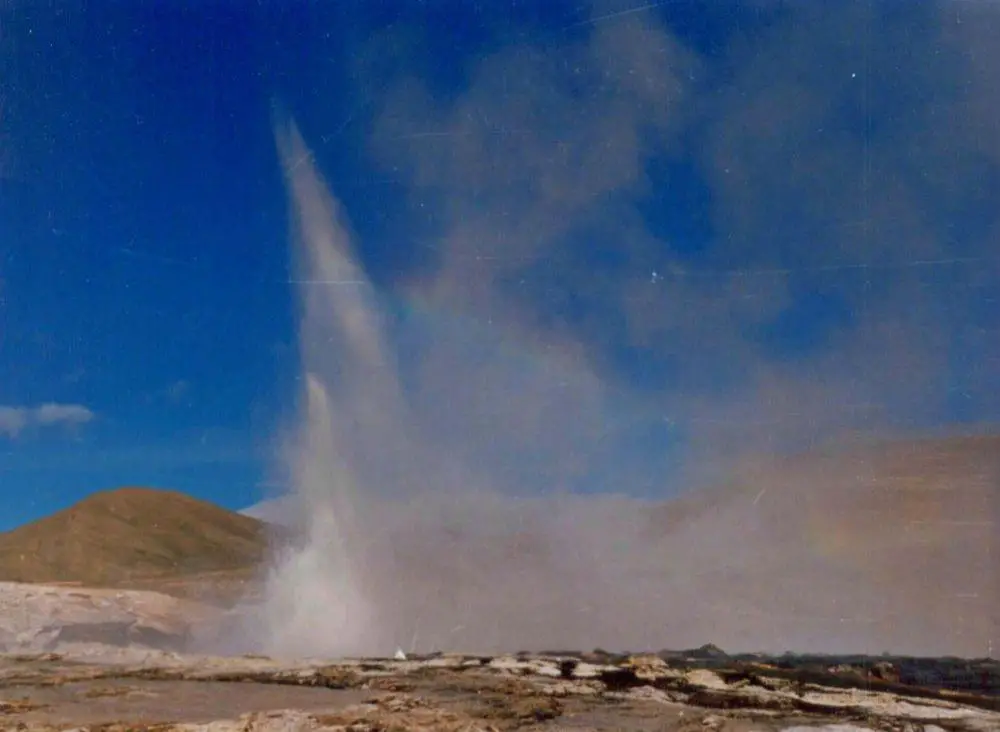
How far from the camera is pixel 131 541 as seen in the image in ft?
19.9

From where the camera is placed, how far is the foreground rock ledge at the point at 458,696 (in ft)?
17.2

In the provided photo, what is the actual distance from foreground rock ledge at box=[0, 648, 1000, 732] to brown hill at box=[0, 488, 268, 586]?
564 mm

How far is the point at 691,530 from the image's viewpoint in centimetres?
613

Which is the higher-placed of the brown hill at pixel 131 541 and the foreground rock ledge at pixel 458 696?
the brown hill at pixel 131 541

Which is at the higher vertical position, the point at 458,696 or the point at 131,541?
the point at 131,541

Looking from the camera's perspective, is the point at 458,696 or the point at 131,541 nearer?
the point at 458,696

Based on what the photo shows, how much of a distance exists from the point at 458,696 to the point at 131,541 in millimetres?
2514

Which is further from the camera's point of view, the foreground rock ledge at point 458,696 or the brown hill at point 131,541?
the brown hill at point 131,541

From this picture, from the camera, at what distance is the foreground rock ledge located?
5246 millimetres

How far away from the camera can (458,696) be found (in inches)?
218

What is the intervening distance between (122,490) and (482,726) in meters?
2.94

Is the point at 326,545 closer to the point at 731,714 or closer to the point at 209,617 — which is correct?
the point at 209,617

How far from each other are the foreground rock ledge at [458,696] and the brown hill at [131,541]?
564 millimetres

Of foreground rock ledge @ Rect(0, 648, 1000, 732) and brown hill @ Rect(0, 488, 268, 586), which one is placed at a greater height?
brown hill @ Rect(0, 488, 268, 586)
